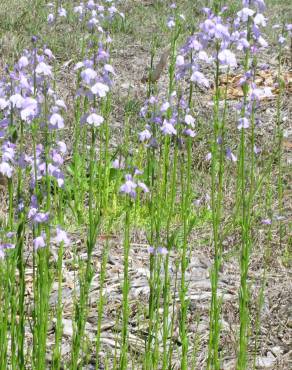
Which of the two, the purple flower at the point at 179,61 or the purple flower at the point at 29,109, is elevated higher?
the purple flower at the point at 179,61

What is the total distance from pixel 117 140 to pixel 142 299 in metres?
2.32

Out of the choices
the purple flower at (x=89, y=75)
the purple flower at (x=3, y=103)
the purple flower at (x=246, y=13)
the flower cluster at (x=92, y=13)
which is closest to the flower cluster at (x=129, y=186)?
the purple flower at (x=89, y=75)


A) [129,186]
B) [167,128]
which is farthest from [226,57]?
[129,186]

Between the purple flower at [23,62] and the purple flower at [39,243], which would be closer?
the purple flower at [39,243]

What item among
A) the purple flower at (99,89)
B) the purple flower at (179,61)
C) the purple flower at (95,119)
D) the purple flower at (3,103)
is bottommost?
the purple flower at (95,119)

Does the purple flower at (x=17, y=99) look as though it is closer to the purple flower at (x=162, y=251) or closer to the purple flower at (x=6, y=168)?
the purple flower at (x=6, y=168)

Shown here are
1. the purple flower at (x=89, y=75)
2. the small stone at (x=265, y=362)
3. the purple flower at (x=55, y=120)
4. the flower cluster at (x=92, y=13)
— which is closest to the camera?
the purple flower at (x=55, y=120)

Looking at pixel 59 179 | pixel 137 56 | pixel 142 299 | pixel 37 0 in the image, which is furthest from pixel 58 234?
pixel 37 0

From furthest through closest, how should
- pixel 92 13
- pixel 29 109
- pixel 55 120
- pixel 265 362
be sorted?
1. pixel 92 13
2. pixel 265 362
3. pixel 55 120
4. pixel 29 109

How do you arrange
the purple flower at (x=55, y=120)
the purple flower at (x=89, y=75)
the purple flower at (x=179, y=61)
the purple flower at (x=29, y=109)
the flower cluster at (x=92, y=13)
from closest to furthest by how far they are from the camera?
the purple flower at (x=29, y=109)
the purple flower at (x=55, y=120)
the purple flower at (x=89, y=75)
the purple flower at (x=179, y=61)
the flower cluster at (x=92, y=13)

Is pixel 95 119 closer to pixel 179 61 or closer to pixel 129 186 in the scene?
pixel 129 186

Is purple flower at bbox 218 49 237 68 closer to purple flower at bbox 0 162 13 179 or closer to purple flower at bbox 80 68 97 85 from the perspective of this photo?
purple flower at bbox 80 68 97 85

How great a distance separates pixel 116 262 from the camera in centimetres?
358

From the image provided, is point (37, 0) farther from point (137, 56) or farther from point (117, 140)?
point (117, 140)
